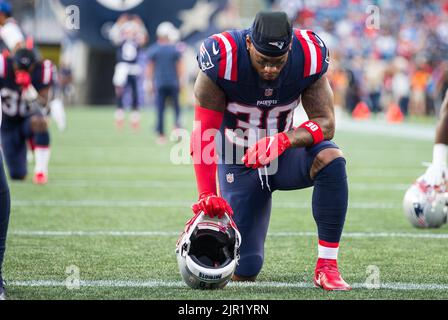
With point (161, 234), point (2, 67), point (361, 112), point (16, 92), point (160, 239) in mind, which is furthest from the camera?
point (361, 112)

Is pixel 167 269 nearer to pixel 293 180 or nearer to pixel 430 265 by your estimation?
pixel 293 180

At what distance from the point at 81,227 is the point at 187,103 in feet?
74.0

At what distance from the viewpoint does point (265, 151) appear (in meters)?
3.53

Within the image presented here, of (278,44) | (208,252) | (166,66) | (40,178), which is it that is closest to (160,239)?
(208,252)

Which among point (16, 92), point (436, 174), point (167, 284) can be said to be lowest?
point (167, 284)

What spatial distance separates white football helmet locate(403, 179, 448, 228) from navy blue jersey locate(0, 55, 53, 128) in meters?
3.81

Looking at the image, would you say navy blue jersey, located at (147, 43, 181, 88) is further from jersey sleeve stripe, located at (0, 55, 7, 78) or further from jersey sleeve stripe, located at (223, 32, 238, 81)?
jersey sleeve stripe, located at (223, 32, 238, 81)

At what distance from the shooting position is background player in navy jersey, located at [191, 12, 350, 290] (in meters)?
3.58

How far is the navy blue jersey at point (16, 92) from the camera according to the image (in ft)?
25.8

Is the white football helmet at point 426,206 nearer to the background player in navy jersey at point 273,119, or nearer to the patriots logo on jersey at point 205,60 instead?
the background player in navy jersey at point 273,119

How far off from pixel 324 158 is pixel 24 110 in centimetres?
497

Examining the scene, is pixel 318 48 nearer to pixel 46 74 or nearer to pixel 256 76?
pixel 256 76

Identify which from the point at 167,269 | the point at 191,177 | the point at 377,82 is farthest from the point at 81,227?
the point at 377,82

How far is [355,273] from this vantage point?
13.4 feet
